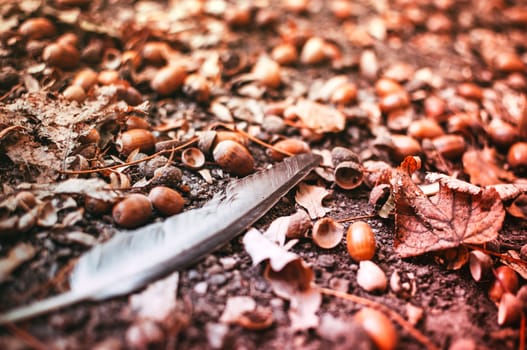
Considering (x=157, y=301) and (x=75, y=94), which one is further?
(x=75, y=94)

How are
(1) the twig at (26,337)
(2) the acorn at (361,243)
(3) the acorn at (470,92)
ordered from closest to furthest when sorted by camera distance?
1. (1) the twig at (26,337)
2. (2) the acorn at (361,243)
3. (3) the acorn at (470,92)

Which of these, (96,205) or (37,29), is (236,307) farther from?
(37,29)

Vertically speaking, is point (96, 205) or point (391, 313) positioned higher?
point (96, 205)

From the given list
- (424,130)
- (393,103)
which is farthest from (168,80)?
(424,130)

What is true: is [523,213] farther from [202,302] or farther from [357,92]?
[202,302]

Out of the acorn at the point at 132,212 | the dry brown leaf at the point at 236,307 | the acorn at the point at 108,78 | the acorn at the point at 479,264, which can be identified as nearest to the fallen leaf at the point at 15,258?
the acorn at the point at 132,212

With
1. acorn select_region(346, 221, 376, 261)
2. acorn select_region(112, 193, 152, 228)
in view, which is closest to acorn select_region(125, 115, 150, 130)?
acorn select_region(112, 193, 152, 228)

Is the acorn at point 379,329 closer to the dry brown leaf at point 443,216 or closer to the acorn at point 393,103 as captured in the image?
the dry brown leaf at point 443,216

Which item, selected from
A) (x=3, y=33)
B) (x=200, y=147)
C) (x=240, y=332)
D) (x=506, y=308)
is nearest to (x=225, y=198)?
(x=200, y=147)
